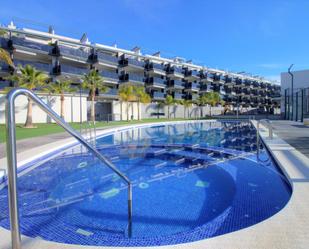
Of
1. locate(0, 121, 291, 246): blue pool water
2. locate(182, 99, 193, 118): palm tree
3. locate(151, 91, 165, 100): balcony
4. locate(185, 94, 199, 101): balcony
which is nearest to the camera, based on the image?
locate(0, 121, 291, 246): blue pool water

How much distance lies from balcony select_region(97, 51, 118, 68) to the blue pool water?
31860mm

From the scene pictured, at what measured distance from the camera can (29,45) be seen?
32531mm

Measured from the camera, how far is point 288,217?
371 cm

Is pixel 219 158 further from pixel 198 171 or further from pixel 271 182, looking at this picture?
pixel 271 182

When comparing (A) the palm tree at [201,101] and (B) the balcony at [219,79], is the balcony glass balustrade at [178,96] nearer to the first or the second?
(A) the palm tree at [201,101]

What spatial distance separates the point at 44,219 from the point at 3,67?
103 ft

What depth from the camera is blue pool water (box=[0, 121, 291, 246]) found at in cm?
434

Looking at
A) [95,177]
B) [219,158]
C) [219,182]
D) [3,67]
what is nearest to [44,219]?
[95,177]

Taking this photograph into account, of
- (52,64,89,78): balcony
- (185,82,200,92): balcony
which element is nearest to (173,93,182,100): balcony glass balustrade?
(185,82,200,92): balcony

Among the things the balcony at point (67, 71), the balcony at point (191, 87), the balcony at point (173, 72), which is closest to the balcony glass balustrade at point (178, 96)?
the balcony at point (191, 87)

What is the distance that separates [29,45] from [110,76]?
1258cm

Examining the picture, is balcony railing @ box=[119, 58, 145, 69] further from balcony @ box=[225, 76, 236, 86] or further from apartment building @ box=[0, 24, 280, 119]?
balcony @ box=[225, 76, 236, 86]

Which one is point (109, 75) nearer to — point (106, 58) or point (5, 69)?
point (106, 58)

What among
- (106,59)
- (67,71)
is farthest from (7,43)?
(106,59)
